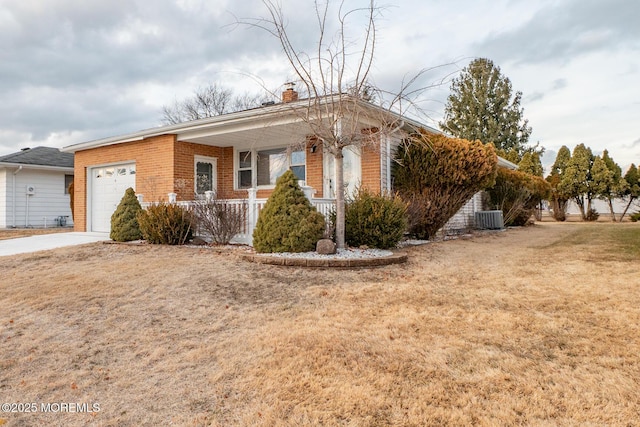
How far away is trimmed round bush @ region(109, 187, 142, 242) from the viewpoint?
32.2 feet

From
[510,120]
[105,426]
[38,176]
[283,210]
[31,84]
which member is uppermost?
[510,120]

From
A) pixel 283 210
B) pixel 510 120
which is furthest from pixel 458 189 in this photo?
pixel 510 120

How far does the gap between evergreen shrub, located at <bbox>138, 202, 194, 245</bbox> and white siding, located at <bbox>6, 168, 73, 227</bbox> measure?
41.9ft

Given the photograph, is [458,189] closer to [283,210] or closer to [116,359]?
[283,210]

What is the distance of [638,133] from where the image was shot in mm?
17547

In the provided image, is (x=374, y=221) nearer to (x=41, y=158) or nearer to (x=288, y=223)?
(x=288, y=223)

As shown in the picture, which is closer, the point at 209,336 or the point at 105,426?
the point at 105,426

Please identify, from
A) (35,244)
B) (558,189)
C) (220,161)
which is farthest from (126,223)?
(558,189)

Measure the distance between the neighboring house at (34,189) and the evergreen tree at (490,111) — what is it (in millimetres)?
29117

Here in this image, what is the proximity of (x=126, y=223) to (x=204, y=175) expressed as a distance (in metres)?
3.13

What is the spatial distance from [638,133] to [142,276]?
21.0 m

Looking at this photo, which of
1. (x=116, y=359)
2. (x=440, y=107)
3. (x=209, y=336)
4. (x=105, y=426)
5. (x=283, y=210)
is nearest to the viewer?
(x=105, y=426)

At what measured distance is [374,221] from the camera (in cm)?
770

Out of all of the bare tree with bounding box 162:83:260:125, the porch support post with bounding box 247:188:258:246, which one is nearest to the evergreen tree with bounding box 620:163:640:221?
the porch support post with bounding box 247:188:258:246
